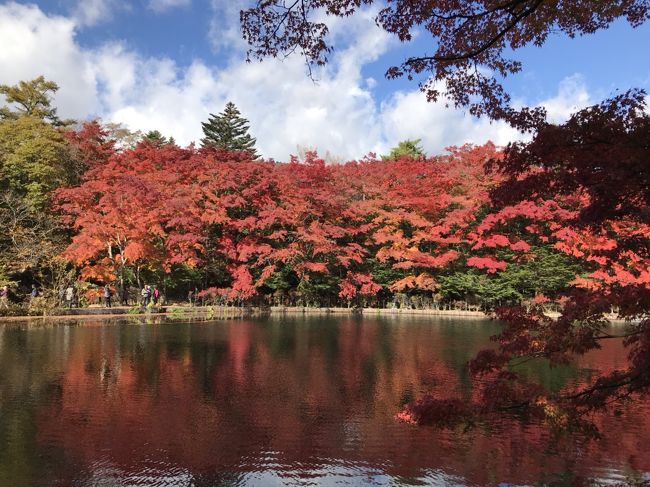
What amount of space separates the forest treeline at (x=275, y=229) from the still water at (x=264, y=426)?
856cm

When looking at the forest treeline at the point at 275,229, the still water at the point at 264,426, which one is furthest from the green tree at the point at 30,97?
the still water at the point at 264,426

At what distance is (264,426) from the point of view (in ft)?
19.4

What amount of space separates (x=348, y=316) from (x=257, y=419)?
13.5 m

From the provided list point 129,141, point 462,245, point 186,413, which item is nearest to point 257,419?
point 186,413

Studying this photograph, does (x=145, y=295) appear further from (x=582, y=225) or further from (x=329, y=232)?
(x=582, y=225)

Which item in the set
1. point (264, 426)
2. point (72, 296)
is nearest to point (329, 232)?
point (72, 296)

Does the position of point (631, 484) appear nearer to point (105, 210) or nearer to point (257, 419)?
point (257, 419)

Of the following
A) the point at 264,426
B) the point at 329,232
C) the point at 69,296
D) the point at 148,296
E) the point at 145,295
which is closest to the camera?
the point at 264,426

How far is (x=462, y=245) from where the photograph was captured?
72.7ft

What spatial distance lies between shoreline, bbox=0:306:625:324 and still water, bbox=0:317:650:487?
18.5ft

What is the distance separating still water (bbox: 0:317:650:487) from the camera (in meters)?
4.62

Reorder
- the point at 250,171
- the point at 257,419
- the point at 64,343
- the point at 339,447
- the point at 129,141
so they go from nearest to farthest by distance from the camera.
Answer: the point at 339,447 < the point at 257,419 < the point at 64,343 < the point at 250,171 < the point at 129,141

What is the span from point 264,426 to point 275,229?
51.8 ft

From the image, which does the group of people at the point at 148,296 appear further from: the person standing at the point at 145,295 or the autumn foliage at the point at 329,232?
the autumn foliage at the point at 329,232
